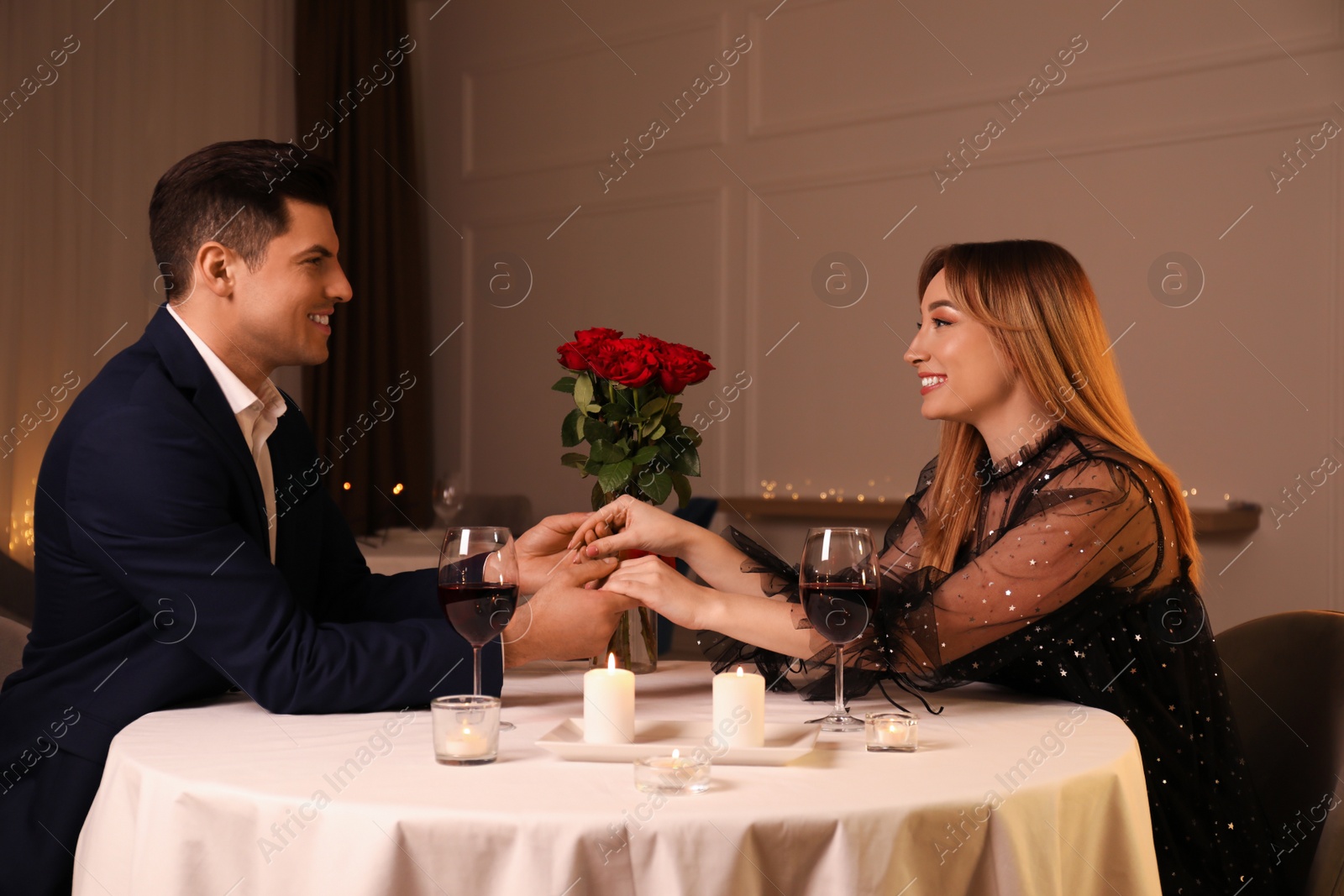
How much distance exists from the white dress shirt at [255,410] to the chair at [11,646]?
0.93 metres

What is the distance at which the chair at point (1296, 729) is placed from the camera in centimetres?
160

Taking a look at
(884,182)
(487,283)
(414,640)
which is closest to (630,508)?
(414,640)

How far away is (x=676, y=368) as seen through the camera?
5.84 feet

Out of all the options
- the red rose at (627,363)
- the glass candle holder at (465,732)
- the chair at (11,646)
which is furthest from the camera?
the chair at (11,646)

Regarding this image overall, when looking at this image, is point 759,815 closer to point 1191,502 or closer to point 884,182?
point 1191,502

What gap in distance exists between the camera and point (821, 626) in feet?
4.73

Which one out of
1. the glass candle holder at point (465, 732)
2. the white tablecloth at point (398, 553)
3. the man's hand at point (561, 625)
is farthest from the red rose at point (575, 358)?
the white tablecloth at point (398, 553)

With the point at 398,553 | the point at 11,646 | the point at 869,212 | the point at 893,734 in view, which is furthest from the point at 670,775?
the point at 869,212

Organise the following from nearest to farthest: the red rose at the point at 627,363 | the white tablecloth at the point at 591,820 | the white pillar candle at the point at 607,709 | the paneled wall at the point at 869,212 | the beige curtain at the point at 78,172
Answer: the white tablecloth at the point at 591,820, the white pillar candle at the point at 607,709, the red rose at the point at 627,363, the paneled wall at the point at 869,212, the beige curtain at the point at 78,172

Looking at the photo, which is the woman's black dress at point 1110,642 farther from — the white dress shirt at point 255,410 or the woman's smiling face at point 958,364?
the white dress shirt at point 255,410

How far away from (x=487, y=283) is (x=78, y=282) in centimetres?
216

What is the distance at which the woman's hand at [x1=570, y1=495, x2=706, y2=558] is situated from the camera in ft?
6.19

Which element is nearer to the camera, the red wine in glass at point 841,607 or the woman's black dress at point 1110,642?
the red wine in glass at point 841,607

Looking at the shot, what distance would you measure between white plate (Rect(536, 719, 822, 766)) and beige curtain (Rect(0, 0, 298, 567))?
4030mm
